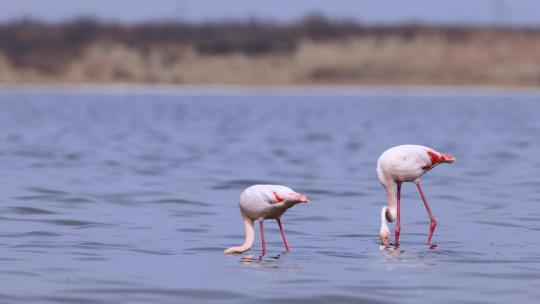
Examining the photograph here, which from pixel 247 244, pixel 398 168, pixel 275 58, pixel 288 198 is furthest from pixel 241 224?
pixel 275 58

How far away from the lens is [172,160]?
22.3 metres

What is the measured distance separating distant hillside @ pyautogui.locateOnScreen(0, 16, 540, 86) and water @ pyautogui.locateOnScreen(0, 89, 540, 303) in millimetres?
52020

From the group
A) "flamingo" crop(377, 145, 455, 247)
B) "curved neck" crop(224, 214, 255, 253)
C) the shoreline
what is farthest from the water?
the shoreline

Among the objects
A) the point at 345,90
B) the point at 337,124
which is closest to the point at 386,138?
the point at 337,124

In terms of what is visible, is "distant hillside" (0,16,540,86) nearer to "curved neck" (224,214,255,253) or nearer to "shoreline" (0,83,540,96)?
"shoreline" (0,83,540,96)

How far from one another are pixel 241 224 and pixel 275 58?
7206 centimetres

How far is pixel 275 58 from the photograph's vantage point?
3322 inches

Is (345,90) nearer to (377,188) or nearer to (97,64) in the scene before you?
(97,64)

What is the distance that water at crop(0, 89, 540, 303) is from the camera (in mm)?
8703

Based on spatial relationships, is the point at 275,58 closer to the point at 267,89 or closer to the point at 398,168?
the point at 267,89

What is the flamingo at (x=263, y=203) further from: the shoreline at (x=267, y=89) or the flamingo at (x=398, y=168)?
the shoreline at (x=267, y=89)

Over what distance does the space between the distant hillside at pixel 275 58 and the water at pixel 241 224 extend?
171 feet

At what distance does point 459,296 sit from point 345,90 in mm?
73538

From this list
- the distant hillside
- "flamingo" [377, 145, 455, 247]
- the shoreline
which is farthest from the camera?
the distant hillside
